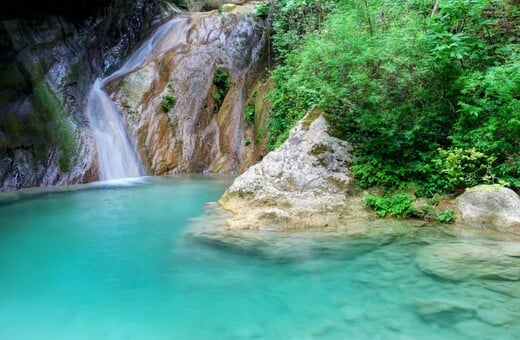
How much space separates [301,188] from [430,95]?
9.63ft

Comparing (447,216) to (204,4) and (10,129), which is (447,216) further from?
(204,4)

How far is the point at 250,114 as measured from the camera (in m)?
15.4

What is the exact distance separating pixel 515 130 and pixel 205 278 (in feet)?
17.8

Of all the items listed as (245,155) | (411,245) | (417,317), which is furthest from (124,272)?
(245,155)

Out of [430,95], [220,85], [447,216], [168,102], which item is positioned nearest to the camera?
[447,216]

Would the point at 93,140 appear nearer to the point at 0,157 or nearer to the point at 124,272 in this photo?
the point at 0,157

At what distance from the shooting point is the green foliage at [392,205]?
6.91 meters

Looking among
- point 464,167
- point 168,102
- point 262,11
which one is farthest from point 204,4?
point 464,167

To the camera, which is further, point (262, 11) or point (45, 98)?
point (262, 11)

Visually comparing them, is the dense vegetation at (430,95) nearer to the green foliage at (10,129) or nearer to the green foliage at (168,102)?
the green foliage at (168,102)

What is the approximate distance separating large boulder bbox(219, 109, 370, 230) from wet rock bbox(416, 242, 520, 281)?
1.78 metres

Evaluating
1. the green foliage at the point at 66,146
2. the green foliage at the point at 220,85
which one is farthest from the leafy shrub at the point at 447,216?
the green foliage at the point at 220,85

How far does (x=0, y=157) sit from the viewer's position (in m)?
10.9

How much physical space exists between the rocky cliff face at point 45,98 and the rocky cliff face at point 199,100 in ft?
5.65
